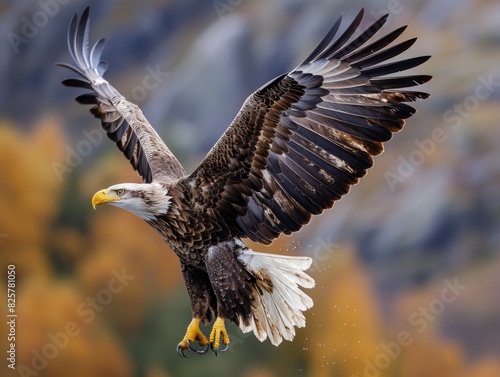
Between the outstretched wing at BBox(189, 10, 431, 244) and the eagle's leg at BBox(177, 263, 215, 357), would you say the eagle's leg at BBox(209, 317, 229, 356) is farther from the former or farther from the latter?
the outstretched wing at BBox(189, 10, 431, 244)

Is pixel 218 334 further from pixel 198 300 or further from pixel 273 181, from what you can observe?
pixel 273 181

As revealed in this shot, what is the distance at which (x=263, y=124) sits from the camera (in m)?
3.71

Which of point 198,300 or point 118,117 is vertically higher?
point 118,117

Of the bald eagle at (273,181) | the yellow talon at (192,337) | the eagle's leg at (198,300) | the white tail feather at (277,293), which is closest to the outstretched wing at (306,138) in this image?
the bald eagle at (273,181)

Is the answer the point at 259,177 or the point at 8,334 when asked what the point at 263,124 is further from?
the point at 8,334

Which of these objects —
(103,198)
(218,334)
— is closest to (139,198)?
(103,198)

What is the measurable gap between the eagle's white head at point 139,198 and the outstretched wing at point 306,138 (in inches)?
7.2

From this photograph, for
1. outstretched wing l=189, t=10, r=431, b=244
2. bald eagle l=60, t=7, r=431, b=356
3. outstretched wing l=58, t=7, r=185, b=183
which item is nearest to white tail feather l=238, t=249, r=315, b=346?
bald eagle l=60, t=7, r=431, b=356

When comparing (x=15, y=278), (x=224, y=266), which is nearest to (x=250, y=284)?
(x=224, y=266)

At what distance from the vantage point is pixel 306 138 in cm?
379

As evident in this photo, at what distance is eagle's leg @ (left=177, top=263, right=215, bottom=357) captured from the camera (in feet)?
13.5

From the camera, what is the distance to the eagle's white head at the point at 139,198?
387 centimetres

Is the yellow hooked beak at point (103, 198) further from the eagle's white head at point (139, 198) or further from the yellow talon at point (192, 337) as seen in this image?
the yellow talon at point (192, 337)

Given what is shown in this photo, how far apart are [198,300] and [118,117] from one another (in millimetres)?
1357
